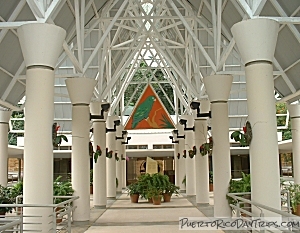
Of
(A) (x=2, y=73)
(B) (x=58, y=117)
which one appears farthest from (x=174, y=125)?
(A) (x=2, y=73)

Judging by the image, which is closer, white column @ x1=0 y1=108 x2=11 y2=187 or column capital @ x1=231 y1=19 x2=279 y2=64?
column capital @ x1=231 y1=19 x2=279 y2=64

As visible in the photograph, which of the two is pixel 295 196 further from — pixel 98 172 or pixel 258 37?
pixel 98 172

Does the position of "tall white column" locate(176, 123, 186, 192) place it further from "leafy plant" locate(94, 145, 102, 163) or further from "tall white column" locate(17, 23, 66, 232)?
"tall white column" locate(17, 23, 66, 232)

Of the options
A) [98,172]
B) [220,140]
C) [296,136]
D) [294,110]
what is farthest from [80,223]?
[294,110]

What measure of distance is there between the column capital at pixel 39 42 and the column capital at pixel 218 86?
6944 millimetres

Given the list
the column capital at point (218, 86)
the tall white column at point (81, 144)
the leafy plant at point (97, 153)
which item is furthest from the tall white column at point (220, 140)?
the leafy plant at point (97, 153)

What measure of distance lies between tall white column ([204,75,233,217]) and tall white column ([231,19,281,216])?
195 inches

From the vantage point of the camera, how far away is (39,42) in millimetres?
10148

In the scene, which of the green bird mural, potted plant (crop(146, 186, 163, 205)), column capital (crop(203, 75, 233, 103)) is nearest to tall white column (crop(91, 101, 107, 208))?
potted plant (crop(146, 186, 163, 205))

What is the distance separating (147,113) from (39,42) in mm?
26301

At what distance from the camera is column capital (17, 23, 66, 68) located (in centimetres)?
1009

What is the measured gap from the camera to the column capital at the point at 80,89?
51.2 ft

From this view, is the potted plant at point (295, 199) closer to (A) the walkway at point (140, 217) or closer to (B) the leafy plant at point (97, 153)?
(A) the walkway at point (140, 217)

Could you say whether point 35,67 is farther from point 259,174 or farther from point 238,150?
point 238,150
